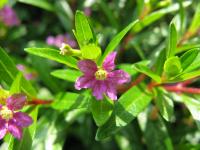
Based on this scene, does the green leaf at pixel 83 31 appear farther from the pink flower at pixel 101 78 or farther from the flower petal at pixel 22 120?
the flower petal at pixel 22 120

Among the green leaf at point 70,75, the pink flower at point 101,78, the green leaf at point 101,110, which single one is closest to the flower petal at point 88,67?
the pink flower at point 101,78

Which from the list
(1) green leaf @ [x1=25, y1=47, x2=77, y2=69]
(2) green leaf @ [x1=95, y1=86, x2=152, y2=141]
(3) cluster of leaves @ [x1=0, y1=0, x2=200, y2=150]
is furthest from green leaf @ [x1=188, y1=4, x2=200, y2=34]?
(1) green leaf @ [x1=25, y1=47, x2=77, y2=69]

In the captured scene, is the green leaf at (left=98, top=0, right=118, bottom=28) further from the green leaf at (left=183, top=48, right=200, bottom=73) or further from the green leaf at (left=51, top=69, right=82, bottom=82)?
the green leaf at (left=183, top=48, right=200, bottom=73)

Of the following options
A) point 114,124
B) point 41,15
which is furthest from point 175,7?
point 41,15

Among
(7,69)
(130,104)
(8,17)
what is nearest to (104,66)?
(130,104)

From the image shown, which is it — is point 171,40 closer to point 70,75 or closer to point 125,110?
point 125,110

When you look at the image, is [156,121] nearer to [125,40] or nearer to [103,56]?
[125,40]

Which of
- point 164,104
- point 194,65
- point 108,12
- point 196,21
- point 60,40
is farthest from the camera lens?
point 60,40
